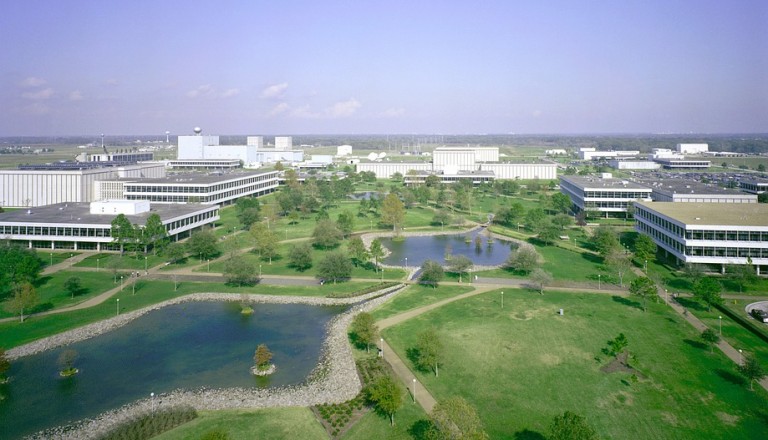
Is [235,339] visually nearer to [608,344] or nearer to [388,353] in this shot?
[388,353]

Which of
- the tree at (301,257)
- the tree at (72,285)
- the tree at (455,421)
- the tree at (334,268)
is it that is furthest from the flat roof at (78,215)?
the tree at (455,421)

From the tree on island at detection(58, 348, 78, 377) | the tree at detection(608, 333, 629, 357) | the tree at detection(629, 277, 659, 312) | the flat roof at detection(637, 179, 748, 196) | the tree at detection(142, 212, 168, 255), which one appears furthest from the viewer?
the flat roof at detection(637, 179, 748, 196)

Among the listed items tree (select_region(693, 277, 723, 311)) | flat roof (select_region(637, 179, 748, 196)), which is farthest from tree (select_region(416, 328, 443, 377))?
flat roof (select_region(637, 179, 748, 196))

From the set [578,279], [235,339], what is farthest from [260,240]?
[578,279]

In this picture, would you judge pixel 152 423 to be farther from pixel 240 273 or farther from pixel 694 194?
pixel 694 194

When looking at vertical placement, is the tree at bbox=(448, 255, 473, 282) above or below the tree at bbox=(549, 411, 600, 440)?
above

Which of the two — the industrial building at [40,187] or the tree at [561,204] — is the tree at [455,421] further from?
the industrial building at [40,187]

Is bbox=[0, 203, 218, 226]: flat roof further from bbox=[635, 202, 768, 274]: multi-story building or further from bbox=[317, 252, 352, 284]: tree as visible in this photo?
bbox=[635, 202, 768, 274]: multi-story building
